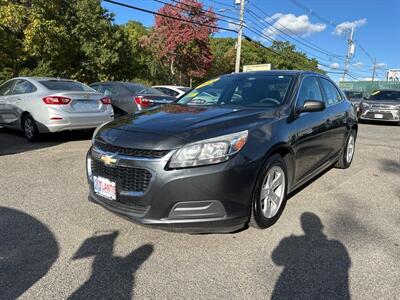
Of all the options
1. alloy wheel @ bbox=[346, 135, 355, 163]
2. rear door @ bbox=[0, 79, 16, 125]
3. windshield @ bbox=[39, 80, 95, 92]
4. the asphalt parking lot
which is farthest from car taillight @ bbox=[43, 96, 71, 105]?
alloy wheel @ bbox=[346, 135, 355, 163]

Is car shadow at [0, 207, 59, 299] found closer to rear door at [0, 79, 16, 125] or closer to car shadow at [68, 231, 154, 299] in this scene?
car shadow at [68, 231, 154, 299]

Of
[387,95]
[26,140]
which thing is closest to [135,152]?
[26,140]

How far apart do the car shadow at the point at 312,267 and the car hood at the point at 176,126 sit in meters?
1.16

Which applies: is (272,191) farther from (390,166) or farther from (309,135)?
(390,166)

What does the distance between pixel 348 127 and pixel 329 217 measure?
2332 millimetres

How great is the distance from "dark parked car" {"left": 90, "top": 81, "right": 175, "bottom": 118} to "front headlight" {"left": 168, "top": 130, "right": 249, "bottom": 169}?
20.7ft

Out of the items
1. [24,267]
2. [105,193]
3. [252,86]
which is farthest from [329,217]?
[24,267]

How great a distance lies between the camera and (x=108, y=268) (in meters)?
2.81

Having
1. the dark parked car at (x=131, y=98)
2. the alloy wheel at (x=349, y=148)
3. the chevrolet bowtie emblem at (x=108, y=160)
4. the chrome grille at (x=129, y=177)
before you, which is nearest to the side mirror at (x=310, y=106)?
the chrome grille at (x=129, y=177)

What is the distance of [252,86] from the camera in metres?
4.43

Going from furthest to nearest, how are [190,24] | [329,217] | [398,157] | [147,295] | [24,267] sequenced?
[190,24] → [398,157] → [329,217] → [24,267] → [147,295]

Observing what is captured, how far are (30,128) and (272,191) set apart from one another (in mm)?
6190

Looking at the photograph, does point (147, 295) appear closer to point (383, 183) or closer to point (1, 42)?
point (383, 183)

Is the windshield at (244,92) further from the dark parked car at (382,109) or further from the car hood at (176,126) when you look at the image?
the dark parked car at (382,109)
